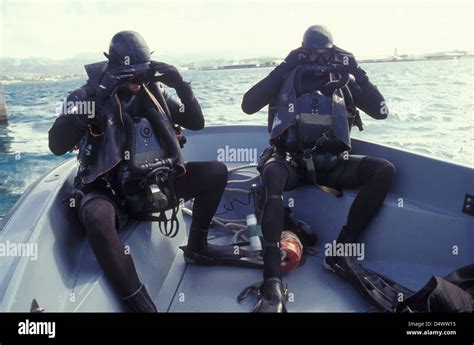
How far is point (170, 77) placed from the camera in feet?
7.77

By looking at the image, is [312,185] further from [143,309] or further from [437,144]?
[437,144]

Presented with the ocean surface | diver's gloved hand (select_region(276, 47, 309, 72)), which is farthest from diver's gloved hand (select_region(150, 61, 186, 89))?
the ocean surface

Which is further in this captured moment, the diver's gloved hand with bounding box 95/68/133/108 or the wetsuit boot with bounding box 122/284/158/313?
the diver's gloved hand with bounding box 95/68/133/108

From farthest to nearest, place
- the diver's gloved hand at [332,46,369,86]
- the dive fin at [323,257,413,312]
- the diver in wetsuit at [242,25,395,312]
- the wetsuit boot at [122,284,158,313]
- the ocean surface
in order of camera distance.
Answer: the ocean surface
the diver's gloved hand at [332,46,369,86]
the diver in wetsuit at [242,25,395,312]
the dive fin at [323,257,413,312]
the wetsuit boot at [122,284,158,313]

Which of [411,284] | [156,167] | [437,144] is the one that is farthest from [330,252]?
[437,144]

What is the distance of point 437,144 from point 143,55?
232 inches

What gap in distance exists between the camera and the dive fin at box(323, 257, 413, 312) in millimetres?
2174

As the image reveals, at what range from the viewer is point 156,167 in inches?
83.7

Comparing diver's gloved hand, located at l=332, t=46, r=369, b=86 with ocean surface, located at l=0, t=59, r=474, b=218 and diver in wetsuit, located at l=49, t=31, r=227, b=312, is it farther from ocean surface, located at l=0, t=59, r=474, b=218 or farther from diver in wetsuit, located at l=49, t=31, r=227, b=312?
ocean surface, located at l=0, t=59, r=474, b=218

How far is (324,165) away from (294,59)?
66 cm

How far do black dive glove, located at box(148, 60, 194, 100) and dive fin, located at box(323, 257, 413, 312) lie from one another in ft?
4.08

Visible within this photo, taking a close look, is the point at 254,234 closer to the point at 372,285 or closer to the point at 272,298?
the point at 272,298

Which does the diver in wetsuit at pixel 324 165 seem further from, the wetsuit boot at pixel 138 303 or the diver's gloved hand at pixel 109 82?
the diver's gloved hand at pixel 109 82

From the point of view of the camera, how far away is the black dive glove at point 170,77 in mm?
2270
